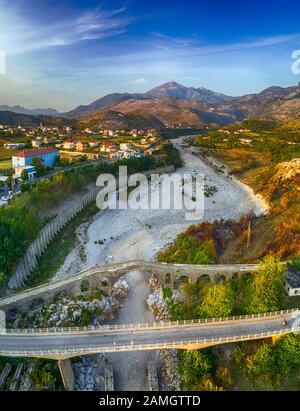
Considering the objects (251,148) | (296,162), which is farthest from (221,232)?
(251,148)

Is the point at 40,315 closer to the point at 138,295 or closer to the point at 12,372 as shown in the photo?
the point at 12,372

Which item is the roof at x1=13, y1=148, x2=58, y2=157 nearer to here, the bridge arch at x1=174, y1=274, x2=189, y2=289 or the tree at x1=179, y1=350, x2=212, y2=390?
the bridge arch at x1=174, y1=274, x2=189, y2=289

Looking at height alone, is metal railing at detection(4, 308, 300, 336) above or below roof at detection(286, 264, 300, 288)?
below

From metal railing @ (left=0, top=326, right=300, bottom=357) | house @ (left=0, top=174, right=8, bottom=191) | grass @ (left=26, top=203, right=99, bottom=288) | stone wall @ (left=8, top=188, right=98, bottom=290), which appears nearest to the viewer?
metal railing @ (left=0, top=326, right=300, bottom=357)

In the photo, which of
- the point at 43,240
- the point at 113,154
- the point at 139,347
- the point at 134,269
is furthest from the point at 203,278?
the point at 113,154

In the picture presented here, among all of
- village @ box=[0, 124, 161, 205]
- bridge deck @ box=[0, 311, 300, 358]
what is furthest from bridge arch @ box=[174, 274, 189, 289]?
village @ box=[0, 124, 161, 205]

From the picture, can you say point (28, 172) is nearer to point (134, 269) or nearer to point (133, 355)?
point (134, 269)

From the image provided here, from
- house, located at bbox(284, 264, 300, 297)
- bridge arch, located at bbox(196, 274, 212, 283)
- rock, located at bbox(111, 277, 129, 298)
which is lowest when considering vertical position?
rock, located at bbox(111, 277, 129, 298)
